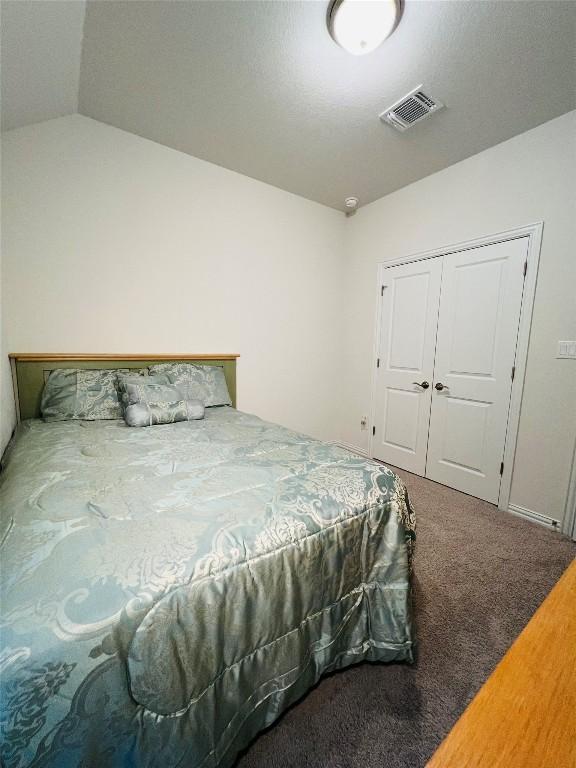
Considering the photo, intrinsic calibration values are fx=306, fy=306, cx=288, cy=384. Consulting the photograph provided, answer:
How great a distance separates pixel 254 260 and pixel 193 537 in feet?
8.65

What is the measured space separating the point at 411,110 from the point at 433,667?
2.91 m

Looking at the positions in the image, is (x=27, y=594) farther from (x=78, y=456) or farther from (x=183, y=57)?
(x=183, y=57)

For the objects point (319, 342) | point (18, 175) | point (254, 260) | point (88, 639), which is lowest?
point (88, 639)

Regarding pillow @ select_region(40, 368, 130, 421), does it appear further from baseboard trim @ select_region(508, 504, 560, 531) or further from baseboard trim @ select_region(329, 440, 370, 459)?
baseboard trim @ select_region(508, 504, 560, 531)

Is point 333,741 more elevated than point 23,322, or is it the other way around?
point 23,322

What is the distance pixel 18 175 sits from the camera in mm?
1921

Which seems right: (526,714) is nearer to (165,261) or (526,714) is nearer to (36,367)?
(36,367)

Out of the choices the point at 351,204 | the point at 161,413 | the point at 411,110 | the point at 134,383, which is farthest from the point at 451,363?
the point at 134,383

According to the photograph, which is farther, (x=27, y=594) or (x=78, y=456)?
(x=78, y=456)

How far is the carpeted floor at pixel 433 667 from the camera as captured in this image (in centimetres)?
91

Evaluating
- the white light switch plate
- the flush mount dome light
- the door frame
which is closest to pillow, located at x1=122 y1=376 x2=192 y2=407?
the flush mount dome light

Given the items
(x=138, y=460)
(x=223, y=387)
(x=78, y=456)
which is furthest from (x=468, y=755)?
(x=223, y=387)

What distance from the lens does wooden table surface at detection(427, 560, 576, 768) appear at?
0.38 meters

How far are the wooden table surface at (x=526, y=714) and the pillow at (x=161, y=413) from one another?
175 cm
